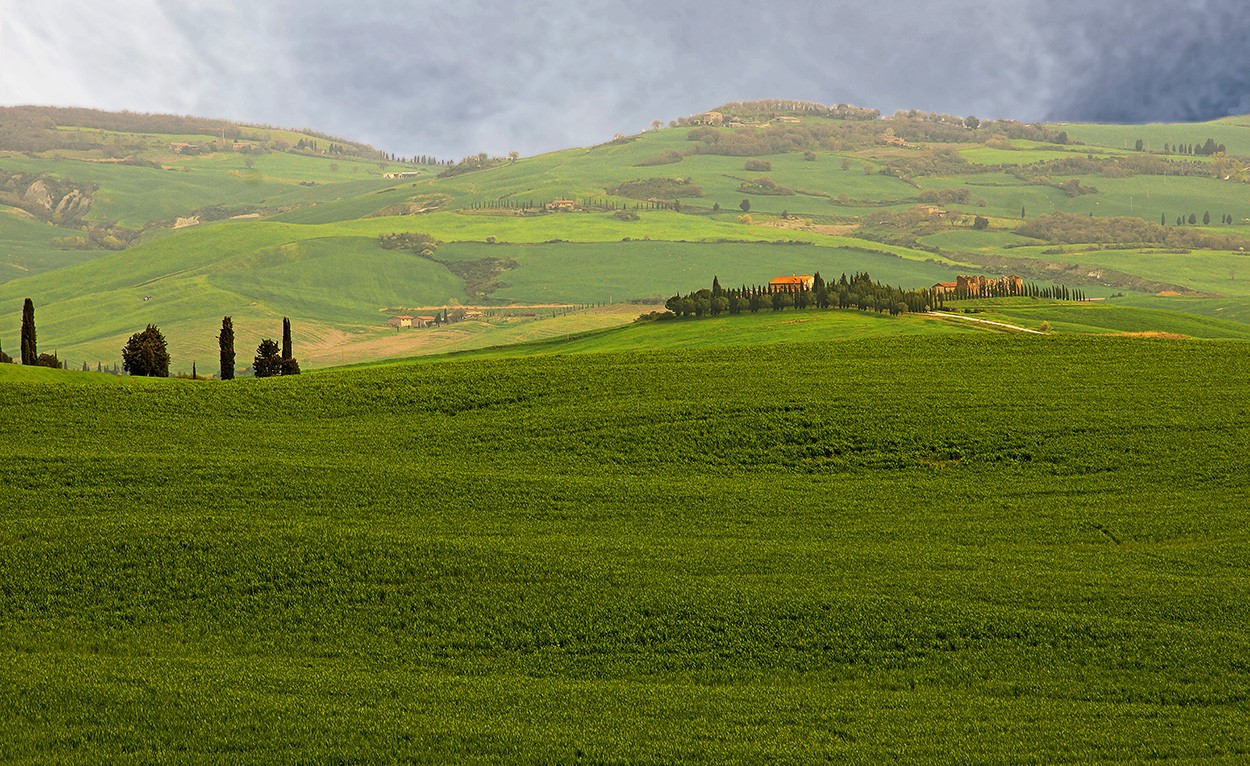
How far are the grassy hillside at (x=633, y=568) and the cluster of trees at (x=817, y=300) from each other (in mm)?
61706

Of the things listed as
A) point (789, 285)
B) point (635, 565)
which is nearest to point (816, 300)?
point (789, 285)

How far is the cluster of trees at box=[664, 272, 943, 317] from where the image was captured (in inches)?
5025

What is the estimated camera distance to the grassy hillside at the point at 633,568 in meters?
26.8

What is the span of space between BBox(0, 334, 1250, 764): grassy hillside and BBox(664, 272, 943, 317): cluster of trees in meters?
61.7

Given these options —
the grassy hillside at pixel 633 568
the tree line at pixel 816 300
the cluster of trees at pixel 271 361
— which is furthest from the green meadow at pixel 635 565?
the tree line at pixel 816 300

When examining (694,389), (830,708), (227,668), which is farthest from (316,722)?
(694,389)

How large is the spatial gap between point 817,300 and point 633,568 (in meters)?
99.3

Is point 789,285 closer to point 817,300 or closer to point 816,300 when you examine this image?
point 816,300

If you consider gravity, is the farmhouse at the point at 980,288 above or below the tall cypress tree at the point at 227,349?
above

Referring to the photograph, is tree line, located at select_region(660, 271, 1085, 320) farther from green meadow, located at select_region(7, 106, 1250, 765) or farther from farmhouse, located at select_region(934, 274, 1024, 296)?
green meadow, located at select_region(7, 106, 1250, 765)

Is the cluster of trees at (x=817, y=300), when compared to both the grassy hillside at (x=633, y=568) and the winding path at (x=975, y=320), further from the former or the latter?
the grassy hillside at (x=633, y=568)

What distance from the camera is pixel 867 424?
183 ft

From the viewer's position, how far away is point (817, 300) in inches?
5251

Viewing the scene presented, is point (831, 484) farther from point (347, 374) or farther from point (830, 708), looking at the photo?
point (347, 374)
